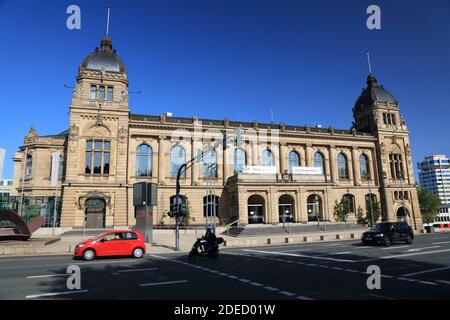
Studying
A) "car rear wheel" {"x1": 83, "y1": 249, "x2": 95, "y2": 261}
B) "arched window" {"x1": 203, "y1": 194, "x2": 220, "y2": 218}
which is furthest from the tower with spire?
"car rear wheel" {"x1": 83, "y1": 249, "x2": 95, "y2": 261}

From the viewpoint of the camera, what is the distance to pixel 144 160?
45.1 meters

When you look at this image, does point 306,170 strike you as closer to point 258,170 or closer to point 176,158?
point 258,170

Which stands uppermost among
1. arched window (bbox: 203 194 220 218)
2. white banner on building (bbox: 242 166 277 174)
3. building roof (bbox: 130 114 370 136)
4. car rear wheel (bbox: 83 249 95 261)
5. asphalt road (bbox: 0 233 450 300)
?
building roof (bbox: 130 114 370 136)

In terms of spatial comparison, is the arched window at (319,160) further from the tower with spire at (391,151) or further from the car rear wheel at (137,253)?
the car rear wheel at (137,253)

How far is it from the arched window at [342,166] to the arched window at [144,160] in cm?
3189

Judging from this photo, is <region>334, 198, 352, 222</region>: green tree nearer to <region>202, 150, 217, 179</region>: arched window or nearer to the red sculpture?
<region>202, 150, 217, 179</region>: arched window

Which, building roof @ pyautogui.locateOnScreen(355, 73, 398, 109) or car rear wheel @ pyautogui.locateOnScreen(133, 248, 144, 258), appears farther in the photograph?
building roof @ pyautogui.locateOnScreen(355, 73, 398, 109)

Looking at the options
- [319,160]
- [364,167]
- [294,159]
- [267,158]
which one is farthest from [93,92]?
[364,167]

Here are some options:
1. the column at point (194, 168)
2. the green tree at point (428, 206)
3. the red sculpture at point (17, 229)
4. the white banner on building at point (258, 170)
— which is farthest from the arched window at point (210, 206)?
the green tree at point (428, 206)

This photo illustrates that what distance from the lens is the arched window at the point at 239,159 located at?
49.4 m

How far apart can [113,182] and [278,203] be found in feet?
72.8

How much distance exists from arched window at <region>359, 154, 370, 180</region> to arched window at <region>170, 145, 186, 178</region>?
31.4 m

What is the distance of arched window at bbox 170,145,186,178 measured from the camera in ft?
150
